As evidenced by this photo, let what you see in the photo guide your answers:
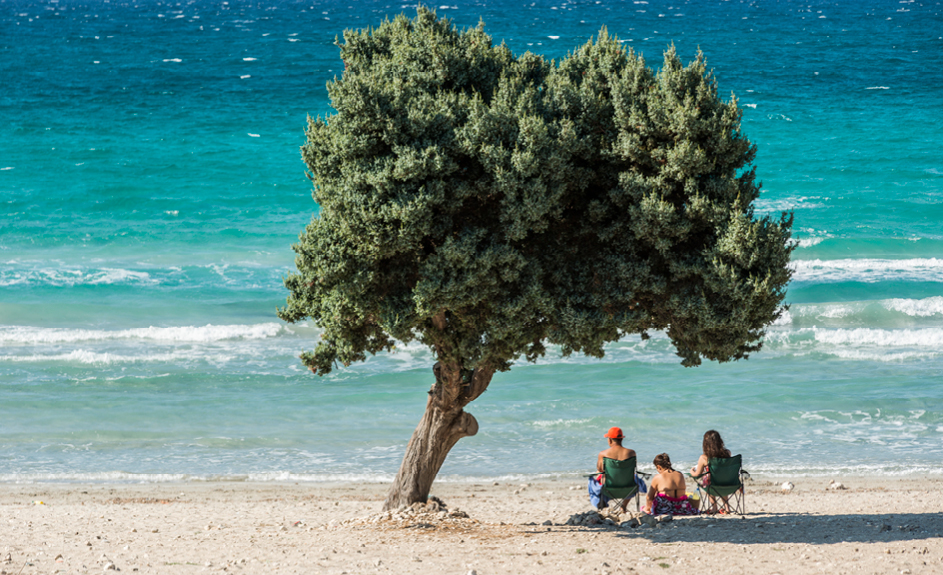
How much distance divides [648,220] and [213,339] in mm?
16420

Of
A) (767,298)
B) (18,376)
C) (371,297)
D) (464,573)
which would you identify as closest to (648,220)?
(767,298)

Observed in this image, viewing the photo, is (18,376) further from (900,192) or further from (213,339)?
(900,192)

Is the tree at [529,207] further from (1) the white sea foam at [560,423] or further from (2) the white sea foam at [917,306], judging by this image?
(2) the white sea foam at [917,306]

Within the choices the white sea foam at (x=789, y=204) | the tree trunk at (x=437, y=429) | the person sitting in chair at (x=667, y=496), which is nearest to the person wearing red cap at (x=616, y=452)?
the person sitting in chair at (x=667, y=496)

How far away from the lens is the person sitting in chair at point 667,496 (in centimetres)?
1154

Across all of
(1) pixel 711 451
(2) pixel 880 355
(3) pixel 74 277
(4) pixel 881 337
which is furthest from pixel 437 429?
(3) pixel 74 277

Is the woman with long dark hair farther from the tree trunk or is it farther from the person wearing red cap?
the tree trunk

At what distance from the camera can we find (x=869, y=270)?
30547 mm

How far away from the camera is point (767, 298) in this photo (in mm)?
9008

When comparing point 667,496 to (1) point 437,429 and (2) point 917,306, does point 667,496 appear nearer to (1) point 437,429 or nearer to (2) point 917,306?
(1) point 437,429

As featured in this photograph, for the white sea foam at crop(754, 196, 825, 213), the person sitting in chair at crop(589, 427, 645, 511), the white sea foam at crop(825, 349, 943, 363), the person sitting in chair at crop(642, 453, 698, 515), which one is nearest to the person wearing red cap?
the person sitting in chair at crop(589, 427, 645, 511)

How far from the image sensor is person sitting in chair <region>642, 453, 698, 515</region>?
1154cm

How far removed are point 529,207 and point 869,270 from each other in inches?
1011

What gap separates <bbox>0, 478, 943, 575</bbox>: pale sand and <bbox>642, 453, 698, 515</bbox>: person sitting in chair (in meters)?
0.33
